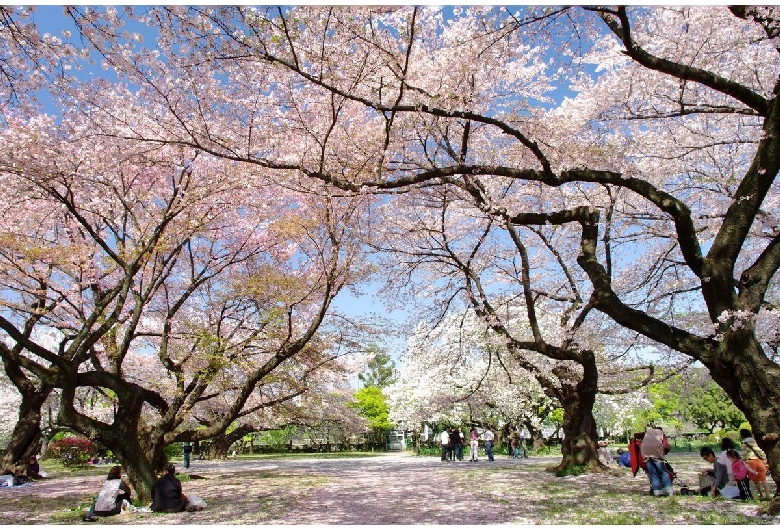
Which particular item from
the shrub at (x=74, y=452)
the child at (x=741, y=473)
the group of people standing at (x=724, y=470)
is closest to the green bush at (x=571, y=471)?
the group of people standing at (x=724, y=470)

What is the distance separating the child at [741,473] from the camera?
666cm

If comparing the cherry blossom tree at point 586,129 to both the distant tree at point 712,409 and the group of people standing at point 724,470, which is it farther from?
the distant tree at point 712,409

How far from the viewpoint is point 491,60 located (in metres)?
7.33

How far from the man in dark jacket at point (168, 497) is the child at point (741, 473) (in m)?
7.70

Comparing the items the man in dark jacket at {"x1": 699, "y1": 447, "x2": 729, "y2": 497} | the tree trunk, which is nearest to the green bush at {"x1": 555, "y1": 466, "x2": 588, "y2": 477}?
the tree trunk

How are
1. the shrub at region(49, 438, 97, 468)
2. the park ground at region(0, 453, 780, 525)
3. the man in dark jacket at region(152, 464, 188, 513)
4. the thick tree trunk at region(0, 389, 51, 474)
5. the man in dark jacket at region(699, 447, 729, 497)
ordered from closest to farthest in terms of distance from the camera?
the park ground at region(0, 453, 780, 525) < the man in dark jacket at region(699, 447, 729, 497) < the man in dark jacket at region(152, 464, 188, 513) < the thick tree trunk at region(0, 389, 51, 474) < the shrub at region(49, 438, 97, 468)

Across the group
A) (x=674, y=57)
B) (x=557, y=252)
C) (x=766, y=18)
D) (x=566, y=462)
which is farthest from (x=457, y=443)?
(x=766, y=18)

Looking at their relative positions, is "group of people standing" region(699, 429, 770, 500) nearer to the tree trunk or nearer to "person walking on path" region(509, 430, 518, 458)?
the tree trunk

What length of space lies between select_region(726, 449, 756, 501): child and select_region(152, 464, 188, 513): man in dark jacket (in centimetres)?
770

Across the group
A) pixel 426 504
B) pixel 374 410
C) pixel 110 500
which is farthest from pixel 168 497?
pixel 374 410

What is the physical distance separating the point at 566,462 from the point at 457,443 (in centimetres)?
941

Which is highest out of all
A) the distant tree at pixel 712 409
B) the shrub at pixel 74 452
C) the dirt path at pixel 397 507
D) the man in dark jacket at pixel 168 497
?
the distant tree at pixel 712 409

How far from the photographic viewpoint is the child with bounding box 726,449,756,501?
21.9 feet

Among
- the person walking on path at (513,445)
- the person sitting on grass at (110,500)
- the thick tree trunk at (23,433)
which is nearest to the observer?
the person sitting on grass at (110,500)
